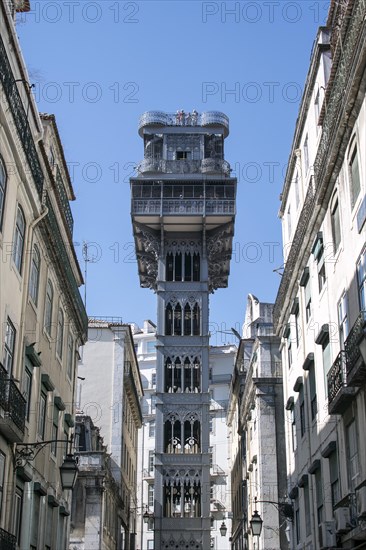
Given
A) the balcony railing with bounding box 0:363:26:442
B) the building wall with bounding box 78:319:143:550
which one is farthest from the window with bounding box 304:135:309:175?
the building wall with bounding box 78:319:143:550

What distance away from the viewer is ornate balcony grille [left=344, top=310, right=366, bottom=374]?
52.6ft

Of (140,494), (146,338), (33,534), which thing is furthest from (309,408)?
(146,338)

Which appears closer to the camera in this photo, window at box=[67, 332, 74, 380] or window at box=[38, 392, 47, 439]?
window at box=[38, 392, 47, 439]

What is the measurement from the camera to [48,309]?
25.1m

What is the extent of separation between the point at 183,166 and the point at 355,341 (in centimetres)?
4611

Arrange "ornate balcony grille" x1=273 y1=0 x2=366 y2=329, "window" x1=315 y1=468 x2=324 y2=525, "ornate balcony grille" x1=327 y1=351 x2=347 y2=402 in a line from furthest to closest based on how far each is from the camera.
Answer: "window" x1=315 y1=468 x2=324 y2=525
"ornate balcony grille" x1=327 y1=351 x2=347 y2=402
"ornate balcony grille" x1=273 y1=0 x2=366 y2=329

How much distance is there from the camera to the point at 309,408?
24938 mm

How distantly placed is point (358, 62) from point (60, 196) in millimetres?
12491

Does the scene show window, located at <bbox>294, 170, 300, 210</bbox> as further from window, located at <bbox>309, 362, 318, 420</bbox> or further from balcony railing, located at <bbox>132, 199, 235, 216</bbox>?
balcony railing, located at <bbox>132, 199, 235, 216</bbox>

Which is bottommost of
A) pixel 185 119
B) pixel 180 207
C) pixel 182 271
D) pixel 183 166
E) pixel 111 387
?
pixel 111 387

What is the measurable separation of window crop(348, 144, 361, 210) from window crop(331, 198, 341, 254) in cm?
194

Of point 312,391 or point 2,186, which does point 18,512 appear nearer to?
point 2,186

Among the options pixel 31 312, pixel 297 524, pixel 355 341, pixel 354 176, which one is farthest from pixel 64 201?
pixel 355 341

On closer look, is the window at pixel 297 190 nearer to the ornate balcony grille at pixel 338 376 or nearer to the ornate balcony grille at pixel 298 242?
the ornate balcony grille at pixel 298 242
